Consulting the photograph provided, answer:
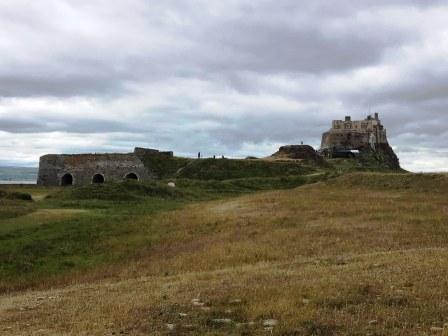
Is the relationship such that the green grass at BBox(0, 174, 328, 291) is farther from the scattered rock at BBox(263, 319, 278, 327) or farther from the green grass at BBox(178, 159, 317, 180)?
the green grass at BBox(178, 159, 317, 180)

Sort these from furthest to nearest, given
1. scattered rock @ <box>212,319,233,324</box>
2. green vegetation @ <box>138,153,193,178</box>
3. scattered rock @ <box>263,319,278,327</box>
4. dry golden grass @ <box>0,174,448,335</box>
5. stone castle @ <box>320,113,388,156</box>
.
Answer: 1. stone castle @ <box>320,113,388,156</box>
2. green vegetation @ <box>138,153,193,178</box>
3. scattered rock @ <box>212,319,233,324</box>
4. dry golden grass @ <box>0,174,448,335</box>
5. scattered rock @ <box>263,319,278,327</box>

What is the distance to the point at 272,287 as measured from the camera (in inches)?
473

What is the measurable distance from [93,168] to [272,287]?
204 ft

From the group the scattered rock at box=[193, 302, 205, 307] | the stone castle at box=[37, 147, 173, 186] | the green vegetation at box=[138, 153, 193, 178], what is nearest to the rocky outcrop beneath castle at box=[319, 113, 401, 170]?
the green vegetation at box=[138, 153, 193, 178]

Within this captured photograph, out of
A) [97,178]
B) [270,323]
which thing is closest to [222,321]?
[270,323]

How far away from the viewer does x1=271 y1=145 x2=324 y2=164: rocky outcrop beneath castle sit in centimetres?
8138

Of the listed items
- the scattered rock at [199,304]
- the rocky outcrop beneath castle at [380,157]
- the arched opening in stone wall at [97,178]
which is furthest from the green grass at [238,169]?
the scattered rock at [199,304]

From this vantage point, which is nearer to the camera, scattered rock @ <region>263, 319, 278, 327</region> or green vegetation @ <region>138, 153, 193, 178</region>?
scattered rock @ <region>263, 319, 278, 327</region>

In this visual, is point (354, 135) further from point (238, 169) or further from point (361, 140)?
point (238, 169)

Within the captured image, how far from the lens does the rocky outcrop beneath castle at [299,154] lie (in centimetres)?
8138

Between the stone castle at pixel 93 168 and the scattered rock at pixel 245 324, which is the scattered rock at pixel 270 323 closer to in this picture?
the scattered rock at pixel 245 324

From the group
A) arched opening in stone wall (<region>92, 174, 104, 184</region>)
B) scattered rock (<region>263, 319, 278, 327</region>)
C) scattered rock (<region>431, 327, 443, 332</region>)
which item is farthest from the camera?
arched opening in stone wall (<region>92, 174, 104, 184</region>)

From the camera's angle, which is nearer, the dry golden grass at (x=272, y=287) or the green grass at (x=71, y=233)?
the dry golden grass at (x=272, y=287)

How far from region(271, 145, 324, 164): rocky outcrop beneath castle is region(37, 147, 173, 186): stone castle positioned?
67.4 feet
